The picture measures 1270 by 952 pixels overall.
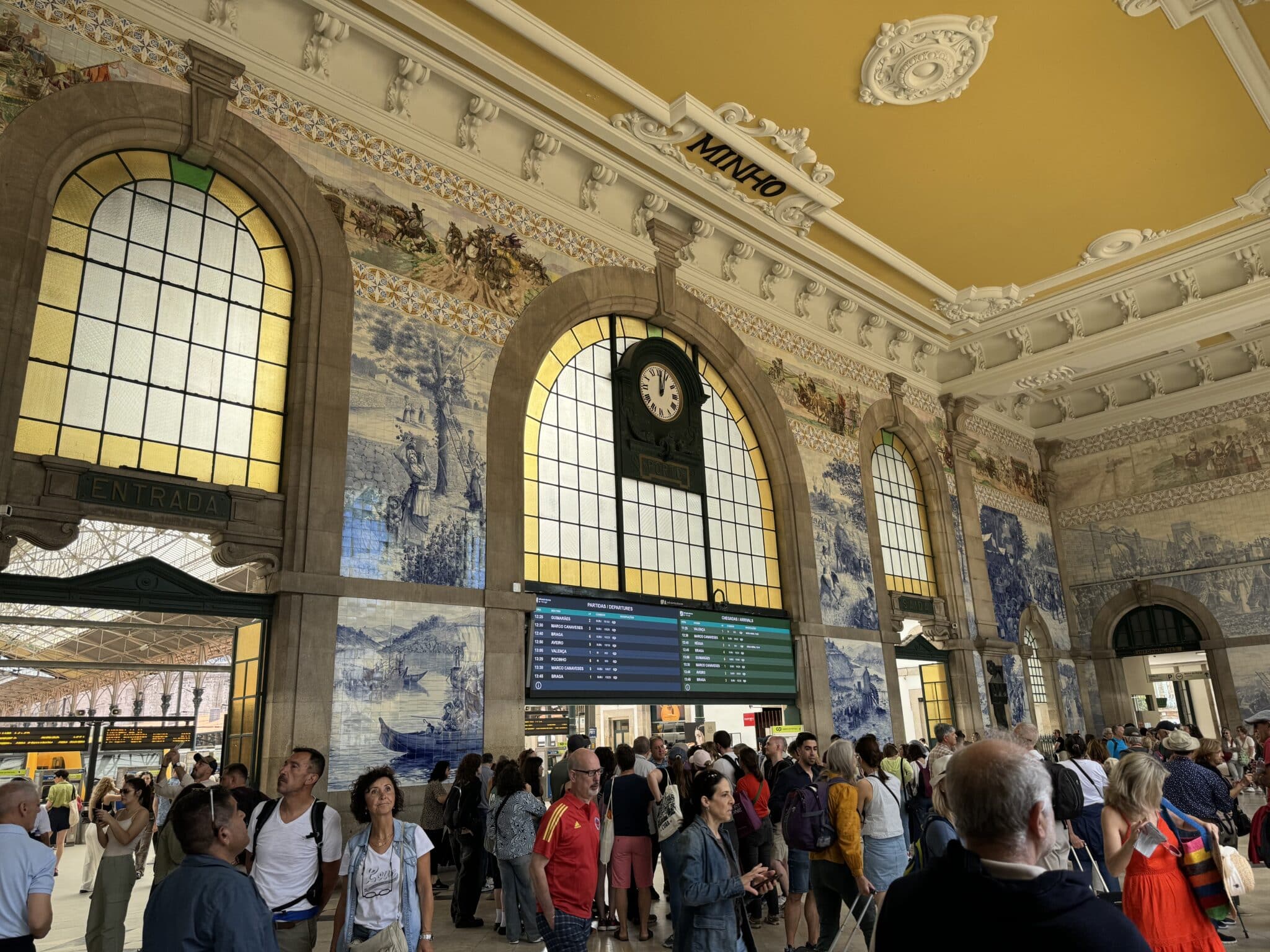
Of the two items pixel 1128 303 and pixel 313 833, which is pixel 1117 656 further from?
pixel 313 833

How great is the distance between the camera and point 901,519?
724 inches

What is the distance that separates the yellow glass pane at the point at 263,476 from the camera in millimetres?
8891

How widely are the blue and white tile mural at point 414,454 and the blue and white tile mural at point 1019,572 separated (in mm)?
14251

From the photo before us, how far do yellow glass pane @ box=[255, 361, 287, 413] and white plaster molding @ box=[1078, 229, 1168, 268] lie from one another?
1492 centimetres

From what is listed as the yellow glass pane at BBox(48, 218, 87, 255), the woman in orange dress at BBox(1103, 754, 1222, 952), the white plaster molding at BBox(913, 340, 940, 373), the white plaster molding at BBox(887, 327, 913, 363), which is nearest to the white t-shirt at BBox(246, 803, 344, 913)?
the woman in orange dress at BBox(1103, 754, 1222, 952)

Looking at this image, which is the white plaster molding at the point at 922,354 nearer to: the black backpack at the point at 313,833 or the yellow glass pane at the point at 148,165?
the yellow glass pane at the point at 148,165

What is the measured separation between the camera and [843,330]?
701 inches

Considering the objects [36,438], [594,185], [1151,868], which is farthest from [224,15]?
[1151,868]

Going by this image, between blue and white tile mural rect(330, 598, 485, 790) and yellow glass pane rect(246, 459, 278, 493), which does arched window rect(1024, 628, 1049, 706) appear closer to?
blue and white tile mural rect(330, 598, 485, 790)

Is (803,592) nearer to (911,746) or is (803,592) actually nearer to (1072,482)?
(911,746)

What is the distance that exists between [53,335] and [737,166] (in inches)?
386

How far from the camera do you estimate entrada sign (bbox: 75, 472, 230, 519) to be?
24.9 ft

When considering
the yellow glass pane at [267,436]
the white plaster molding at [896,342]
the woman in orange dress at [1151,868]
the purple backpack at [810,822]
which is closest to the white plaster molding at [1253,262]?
the white plaster molding at [896,342]

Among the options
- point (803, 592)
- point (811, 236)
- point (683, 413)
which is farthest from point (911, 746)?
point (811, 236)
